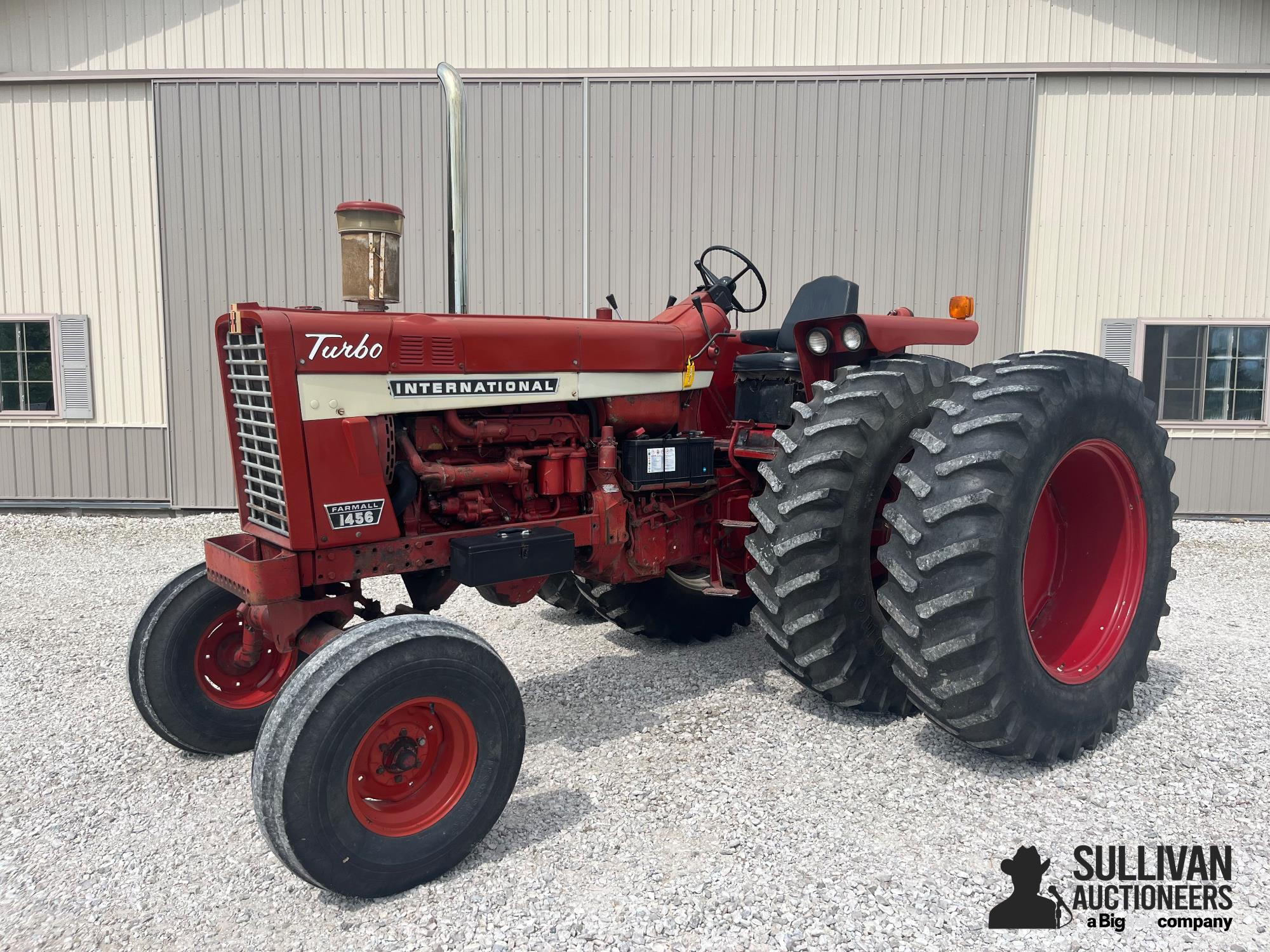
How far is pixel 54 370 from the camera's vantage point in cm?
828

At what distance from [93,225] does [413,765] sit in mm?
7634

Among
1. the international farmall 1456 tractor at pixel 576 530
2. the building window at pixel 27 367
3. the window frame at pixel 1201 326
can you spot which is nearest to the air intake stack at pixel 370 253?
the international farmall 1456 tractor at pixel 576 530

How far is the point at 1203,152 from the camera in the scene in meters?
7.70

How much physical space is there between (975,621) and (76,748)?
3296mm

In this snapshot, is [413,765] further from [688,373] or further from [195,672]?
[688,373]

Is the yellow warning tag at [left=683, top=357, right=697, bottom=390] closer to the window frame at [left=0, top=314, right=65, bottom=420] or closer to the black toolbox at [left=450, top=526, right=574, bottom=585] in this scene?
the black toolbox at [left=450, top=526, right=574, bottom=585]

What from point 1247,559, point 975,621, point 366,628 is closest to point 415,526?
point 366,628

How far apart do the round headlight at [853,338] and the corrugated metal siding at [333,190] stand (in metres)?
4.57

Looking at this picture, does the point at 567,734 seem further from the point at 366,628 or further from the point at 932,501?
the point at 932,501

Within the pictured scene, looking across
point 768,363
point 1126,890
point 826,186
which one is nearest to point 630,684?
point 768,363

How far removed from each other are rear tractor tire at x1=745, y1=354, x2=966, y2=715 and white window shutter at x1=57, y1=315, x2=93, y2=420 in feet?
24.1

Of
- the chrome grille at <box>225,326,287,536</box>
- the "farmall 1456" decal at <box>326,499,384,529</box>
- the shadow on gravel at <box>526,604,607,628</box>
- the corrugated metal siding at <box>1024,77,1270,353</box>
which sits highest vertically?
the corrugated metal siding at <box>1024,77,1270,353</box>

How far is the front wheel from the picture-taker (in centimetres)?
235

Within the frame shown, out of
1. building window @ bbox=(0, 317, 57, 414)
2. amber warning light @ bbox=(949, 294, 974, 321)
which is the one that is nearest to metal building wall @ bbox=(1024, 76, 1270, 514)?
amber warning light @ bbox=(949, 294, 974, 321)
